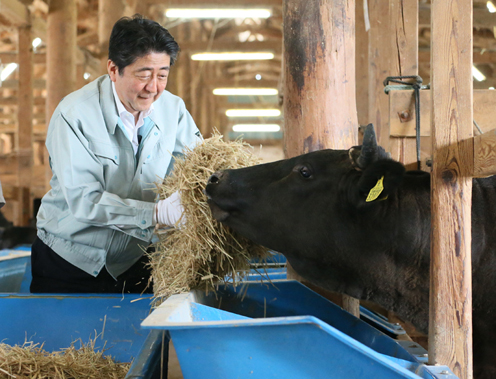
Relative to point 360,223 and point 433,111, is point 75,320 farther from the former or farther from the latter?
point 433,111

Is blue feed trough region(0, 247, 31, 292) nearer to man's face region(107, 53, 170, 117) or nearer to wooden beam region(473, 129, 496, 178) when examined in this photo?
man's face region(107, 53, 170, 117)

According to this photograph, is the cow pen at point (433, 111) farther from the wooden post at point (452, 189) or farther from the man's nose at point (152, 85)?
the man's nose at point (152, 85)

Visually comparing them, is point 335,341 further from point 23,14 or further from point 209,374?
point 23,14

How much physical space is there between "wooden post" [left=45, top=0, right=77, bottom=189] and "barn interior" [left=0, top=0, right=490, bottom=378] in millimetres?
16

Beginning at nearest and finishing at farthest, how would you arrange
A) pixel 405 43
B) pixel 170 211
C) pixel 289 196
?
1. pixel 289 196
2. pixel 170 211
3. pixel 405 43

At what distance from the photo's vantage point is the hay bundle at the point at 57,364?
7.86 feet

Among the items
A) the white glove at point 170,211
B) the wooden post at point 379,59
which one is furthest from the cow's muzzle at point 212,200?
the wooden post at point 379,59

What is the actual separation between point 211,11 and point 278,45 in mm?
5646

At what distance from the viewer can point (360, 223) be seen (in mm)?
1993

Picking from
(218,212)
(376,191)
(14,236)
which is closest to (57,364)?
(218,212)

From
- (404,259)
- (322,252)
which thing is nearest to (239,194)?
(322,252)

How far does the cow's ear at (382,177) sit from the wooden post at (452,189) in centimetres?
18

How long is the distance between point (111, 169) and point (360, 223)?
4.94 feet

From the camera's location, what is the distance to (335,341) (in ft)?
4.42
